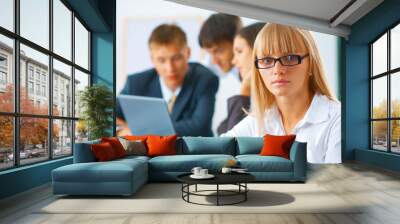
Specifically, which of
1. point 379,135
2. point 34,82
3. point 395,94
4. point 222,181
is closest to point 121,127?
point 34,82

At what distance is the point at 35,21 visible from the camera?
5.90 metres

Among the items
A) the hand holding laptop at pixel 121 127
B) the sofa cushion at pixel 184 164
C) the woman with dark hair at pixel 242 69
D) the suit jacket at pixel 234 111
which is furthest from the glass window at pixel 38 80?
the woman with dark hair at pixel 242 69

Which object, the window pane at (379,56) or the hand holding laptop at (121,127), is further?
the hand holding laptop at (121,127)

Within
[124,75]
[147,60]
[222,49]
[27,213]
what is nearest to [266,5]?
[222,49]

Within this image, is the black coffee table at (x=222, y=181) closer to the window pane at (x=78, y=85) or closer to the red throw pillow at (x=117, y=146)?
the red throw pillow at (x=117, y=146)

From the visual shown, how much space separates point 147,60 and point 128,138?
2697mm

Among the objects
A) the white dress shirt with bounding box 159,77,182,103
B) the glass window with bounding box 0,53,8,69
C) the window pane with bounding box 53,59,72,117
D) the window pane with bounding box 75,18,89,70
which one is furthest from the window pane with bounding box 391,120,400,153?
the glass window with bounding box 0,53,8,69

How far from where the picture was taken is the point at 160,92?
29.8 ft

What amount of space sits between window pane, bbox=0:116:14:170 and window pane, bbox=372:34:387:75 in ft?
24.4

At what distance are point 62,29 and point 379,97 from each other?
22.7 ft

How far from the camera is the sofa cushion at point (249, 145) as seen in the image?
684 centimetres

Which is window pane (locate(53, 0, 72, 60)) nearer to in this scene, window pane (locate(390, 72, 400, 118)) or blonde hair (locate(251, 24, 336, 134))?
blonde hair (locate(251, 24, 336, 134))

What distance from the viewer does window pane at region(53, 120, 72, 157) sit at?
6609 millimetres

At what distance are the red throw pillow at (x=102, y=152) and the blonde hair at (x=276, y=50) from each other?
163 inches
